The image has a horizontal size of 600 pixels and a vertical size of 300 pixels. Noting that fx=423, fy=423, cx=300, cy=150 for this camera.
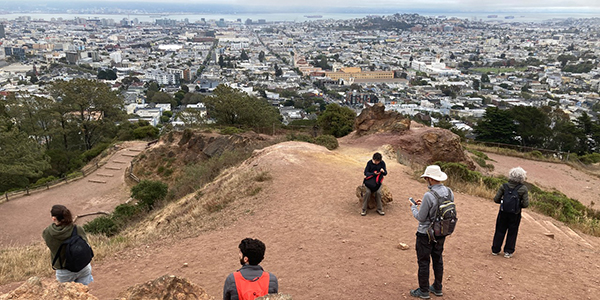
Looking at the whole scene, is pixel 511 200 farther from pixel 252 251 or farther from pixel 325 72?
pixel 325 72

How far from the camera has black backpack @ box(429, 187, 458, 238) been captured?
4016mm

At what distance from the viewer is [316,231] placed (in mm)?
6625

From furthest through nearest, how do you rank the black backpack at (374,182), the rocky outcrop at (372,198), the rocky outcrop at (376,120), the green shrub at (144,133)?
the green shrub at (144,133) → the rocky outcrop at (376,120) → the rocky outcrop at (372,198) → the black backpack at (374,182)

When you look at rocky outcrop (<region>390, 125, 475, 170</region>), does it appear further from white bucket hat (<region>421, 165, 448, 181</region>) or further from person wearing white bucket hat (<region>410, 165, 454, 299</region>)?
white bucket hat (<region>421, 165, 448, 181</region>)

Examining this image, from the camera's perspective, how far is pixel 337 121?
2261 cm

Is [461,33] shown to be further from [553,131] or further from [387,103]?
[553,131]

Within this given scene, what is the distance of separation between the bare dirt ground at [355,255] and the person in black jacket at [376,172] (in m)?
0.19

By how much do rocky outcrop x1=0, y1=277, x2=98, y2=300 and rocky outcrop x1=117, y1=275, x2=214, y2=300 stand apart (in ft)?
1.09

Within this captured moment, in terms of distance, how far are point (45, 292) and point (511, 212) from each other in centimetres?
490

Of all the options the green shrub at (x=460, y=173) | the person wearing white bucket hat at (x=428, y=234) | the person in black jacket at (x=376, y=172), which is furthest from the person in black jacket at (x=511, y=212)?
the green shrub at (x=460, y=173)

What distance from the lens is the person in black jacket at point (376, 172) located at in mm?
6848

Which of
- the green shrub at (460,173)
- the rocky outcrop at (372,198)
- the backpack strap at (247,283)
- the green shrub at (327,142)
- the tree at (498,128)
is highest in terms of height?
the backpack strap at (247,283)

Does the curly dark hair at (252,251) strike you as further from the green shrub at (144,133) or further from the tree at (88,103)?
the tree at (88,103)

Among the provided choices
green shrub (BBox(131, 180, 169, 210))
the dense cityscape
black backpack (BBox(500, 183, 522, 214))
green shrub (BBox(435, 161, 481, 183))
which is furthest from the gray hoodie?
the dense cityscape
